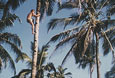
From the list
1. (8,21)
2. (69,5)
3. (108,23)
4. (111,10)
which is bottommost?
(108,23)

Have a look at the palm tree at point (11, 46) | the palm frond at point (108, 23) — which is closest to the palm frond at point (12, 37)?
the palm tree at point (11, 46)

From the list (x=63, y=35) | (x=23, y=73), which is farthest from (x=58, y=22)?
(x=23, y=73)

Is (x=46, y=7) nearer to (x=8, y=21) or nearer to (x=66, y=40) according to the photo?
(x=66, y=40)

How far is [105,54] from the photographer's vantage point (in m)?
20.8

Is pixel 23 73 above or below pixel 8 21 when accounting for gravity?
below

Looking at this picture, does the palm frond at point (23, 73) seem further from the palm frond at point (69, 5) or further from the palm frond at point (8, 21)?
the palm frond at point (69, 5)

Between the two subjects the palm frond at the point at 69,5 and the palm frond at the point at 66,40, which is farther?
the palm frond at the point at 69,5

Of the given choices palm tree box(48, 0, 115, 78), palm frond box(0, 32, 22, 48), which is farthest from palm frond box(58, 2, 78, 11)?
palm frond box(0, 32, 22, 48)

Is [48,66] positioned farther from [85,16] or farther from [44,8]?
[44,8]

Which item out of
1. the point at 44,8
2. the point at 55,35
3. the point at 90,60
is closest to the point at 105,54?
the point at 55,35

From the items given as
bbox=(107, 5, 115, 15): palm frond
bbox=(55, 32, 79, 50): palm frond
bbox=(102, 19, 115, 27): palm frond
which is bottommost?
bbox=(55, 32, 79, 50): palm frond

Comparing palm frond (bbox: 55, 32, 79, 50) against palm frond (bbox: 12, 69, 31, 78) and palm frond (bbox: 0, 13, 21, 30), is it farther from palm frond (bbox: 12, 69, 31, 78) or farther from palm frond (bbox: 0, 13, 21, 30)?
palm frond (bbox: 12, 69, 31, 78)

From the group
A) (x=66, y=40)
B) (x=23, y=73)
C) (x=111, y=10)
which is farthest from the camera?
(x=23, y=73)

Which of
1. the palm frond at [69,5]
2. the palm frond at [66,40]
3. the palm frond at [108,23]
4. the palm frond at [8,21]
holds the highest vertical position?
the palm frond at [69,5]
